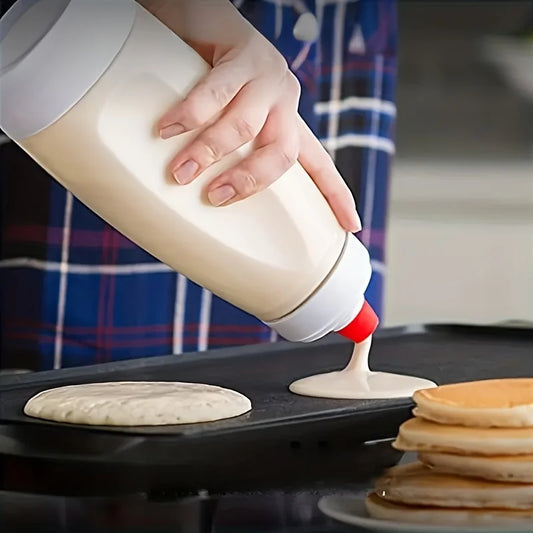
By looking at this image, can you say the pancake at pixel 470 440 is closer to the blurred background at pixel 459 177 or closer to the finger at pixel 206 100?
the finger at pixel 206 100

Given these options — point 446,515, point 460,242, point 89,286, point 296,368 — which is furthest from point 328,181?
point 460,242

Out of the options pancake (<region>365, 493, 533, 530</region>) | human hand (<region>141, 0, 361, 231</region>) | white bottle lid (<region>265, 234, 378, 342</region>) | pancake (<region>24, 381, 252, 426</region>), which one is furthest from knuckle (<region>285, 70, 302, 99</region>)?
pancake (<region>365, 493, 533, 530</region>)

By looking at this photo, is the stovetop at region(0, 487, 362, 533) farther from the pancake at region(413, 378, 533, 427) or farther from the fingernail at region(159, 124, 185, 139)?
the fingernail at region(159, 124, 185, 139)

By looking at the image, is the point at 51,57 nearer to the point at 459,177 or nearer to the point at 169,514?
the point at 169,514

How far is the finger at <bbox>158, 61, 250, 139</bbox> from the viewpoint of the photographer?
710 millimetres

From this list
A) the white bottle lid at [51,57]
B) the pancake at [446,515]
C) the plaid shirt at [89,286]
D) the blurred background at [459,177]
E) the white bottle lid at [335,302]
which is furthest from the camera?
the blurred background at [459,177]

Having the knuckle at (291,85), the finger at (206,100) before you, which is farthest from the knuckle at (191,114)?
the knuckle at (291,85)

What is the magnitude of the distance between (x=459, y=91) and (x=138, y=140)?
5.04 feet

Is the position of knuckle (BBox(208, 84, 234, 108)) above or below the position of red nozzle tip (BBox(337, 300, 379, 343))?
above

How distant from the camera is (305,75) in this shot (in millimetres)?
1305

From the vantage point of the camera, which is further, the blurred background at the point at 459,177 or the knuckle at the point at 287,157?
the blurred background at the point at 459,177

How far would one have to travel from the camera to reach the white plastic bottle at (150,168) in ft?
2.22

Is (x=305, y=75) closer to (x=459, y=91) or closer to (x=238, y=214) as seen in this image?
(x=238, y=214)

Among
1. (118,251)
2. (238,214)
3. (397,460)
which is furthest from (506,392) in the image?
(118,251)
